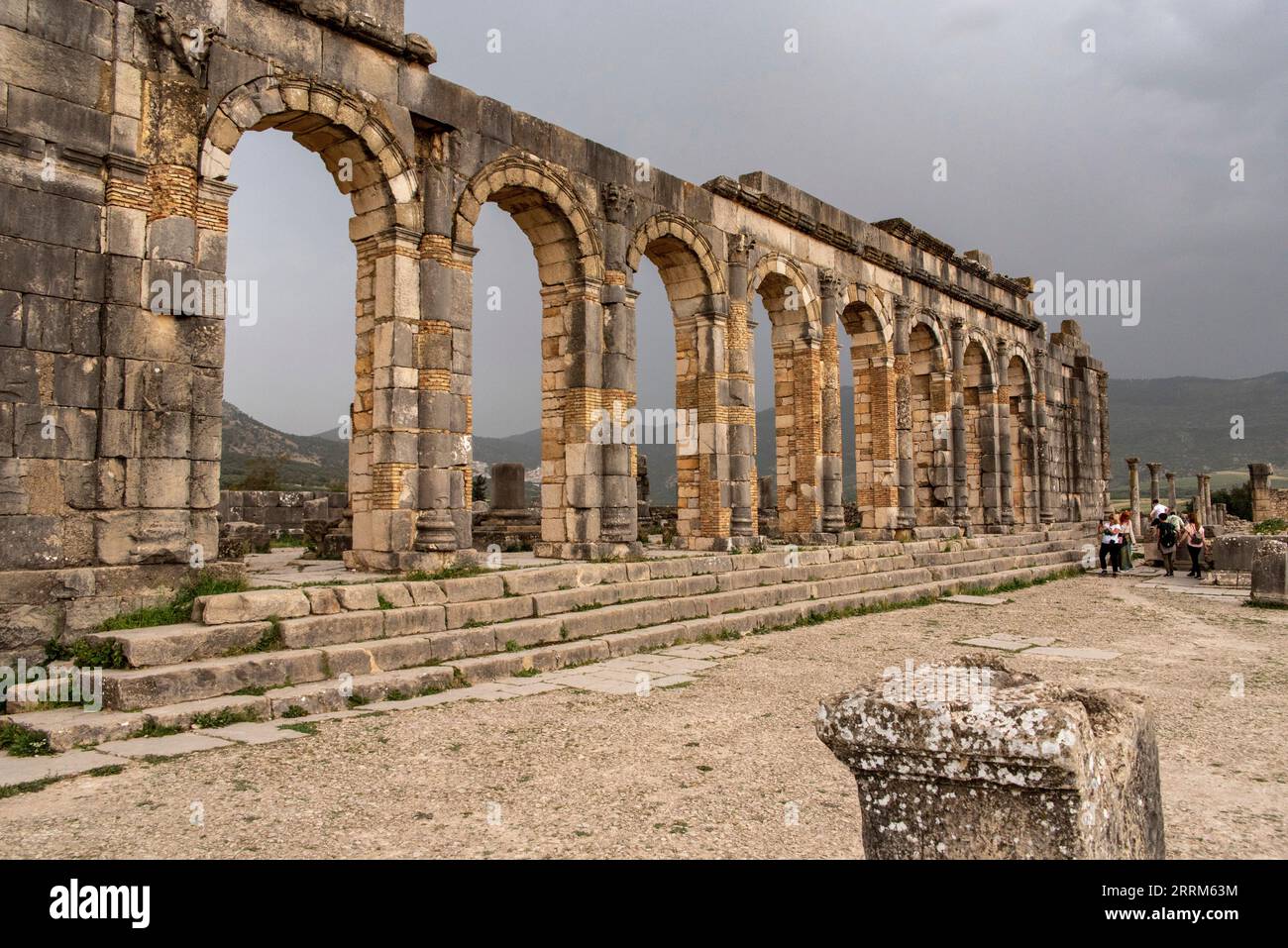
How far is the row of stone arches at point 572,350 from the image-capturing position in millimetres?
10453

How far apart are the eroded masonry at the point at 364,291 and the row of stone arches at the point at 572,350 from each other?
38mm

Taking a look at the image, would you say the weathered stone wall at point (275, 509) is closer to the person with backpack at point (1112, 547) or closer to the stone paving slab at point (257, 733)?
the stone paving slab at point (257, 733)

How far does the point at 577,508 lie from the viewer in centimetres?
1297

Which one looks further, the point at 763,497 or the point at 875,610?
the point at 763,497

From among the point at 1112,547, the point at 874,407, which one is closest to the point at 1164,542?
the point at 1112,547

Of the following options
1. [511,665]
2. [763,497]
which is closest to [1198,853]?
[511,665]

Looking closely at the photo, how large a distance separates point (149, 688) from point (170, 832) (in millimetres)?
2603

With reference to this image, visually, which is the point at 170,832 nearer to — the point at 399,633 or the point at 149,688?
the point at 149,688

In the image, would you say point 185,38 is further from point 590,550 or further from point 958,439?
point 958,439

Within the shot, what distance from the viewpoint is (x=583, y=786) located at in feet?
16.7

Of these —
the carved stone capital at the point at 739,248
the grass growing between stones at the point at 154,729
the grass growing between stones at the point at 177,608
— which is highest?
the carved stone capital at the point at 739,248

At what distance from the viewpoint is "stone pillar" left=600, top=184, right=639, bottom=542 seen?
42.7 ft

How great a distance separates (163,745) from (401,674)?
2209mm

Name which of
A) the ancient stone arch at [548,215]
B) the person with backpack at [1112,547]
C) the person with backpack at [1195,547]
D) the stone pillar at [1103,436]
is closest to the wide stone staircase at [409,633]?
the ancient stone arch at [548,215]
